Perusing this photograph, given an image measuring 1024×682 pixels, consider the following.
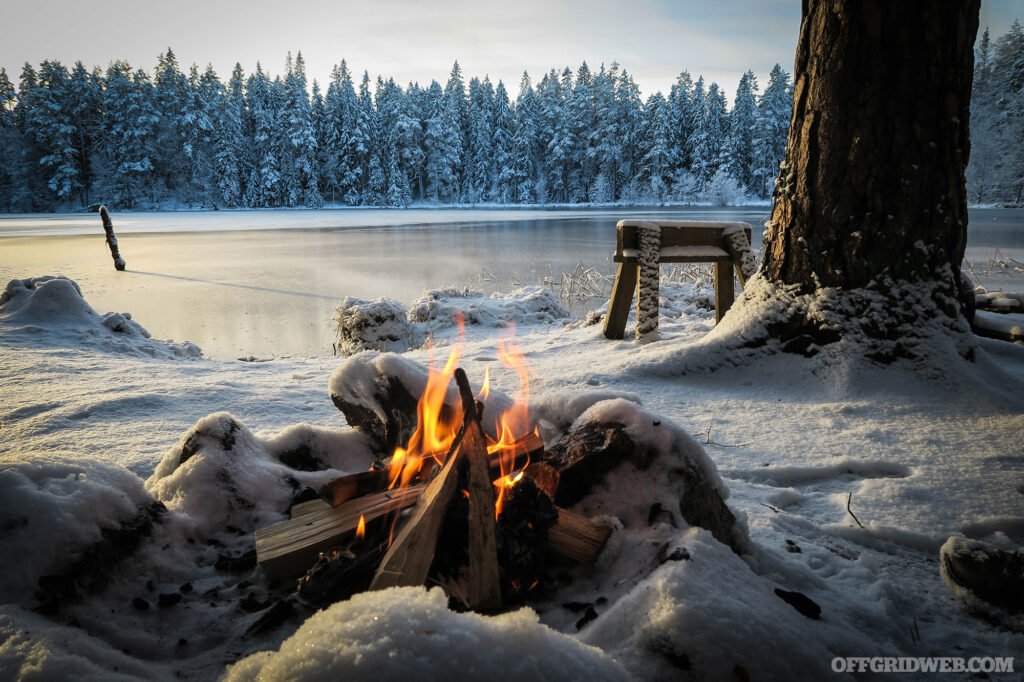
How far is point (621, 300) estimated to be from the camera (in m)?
5.83

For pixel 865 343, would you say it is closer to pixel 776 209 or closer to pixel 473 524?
pixel 776 209

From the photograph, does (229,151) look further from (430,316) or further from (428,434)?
(428,434)

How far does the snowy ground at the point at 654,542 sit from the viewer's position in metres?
1.08

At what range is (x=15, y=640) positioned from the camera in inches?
44.9

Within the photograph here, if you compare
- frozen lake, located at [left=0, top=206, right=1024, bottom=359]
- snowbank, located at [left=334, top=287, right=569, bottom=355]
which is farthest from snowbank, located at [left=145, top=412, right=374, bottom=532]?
frozen lake, located at [left=0, top=206, right=1024, bottom=359]

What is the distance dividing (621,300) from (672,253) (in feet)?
2.47

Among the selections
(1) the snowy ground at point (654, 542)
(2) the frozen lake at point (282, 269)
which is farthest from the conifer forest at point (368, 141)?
(1) the snowy ground at point (654, 542)

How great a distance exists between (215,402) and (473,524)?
10.6ft

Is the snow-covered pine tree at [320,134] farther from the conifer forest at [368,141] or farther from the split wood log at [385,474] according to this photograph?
the split wood log at [385,474]

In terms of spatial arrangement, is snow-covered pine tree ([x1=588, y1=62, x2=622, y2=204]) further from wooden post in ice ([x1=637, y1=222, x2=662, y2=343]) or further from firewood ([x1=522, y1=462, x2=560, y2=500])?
firewood ([x1=522, y1=462, x2=560, y2=500])

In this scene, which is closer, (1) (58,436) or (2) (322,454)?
(2) (322,454)

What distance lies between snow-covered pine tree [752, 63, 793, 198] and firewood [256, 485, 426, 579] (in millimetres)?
62437

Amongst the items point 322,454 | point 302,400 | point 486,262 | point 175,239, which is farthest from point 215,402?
point 175,239

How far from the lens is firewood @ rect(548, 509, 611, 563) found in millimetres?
1713
